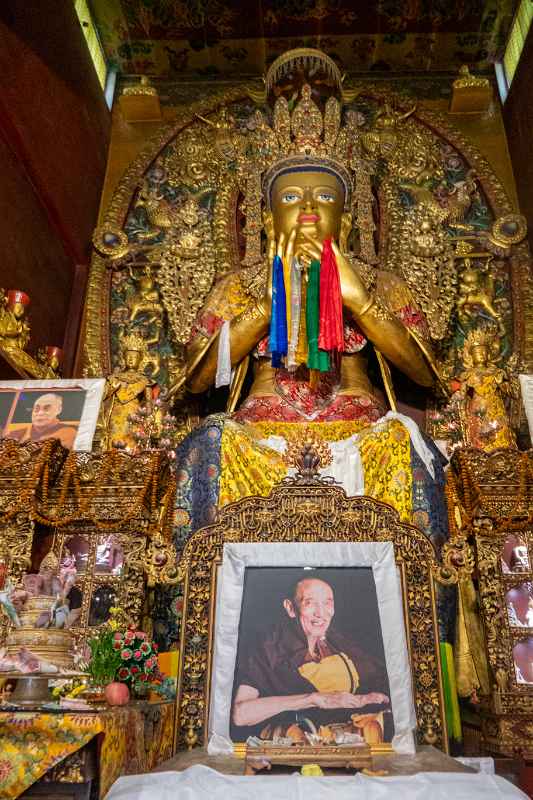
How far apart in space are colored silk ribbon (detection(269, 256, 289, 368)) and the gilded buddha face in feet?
1.75

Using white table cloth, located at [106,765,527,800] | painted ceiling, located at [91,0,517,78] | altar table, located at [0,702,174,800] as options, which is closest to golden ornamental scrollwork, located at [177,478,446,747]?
altar table, located at [0,702,174,800]

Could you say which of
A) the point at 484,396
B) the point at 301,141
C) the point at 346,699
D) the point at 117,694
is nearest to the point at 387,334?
the point at 484,396

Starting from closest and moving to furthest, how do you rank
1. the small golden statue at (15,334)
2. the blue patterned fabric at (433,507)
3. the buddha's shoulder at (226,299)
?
1. the blue patterned fabric at (433,507)
2. the small golden statue at (15,334)
3. the buddha's shoulder at (226,299)

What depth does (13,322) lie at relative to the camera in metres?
4.53

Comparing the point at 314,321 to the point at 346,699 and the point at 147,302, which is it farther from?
the point at 346,699

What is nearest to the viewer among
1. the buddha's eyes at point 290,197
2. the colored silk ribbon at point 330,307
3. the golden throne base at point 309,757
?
the golden throne base at point 309,757

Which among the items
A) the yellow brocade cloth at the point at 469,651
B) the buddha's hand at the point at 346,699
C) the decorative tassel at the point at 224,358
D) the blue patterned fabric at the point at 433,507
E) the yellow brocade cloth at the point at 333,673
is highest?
the decorative tassel at the point at 224,358

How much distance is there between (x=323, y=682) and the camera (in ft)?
8.15

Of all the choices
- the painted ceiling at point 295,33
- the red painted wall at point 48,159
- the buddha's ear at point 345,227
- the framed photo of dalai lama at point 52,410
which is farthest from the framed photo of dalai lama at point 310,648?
the painted ceiling at point 295,33

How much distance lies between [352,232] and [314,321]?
1.56 metres

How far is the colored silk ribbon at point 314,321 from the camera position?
15.2 feet

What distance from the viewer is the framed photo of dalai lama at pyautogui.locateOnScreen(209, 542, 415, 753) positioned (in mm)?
2424

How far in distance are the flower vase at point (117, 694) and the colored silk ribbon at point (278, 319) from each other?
2.44 metres

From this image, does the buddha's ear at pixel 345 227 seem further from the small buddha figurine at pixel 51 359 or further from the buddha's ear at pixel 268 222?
the small buddha figurine at pixel 51 359
